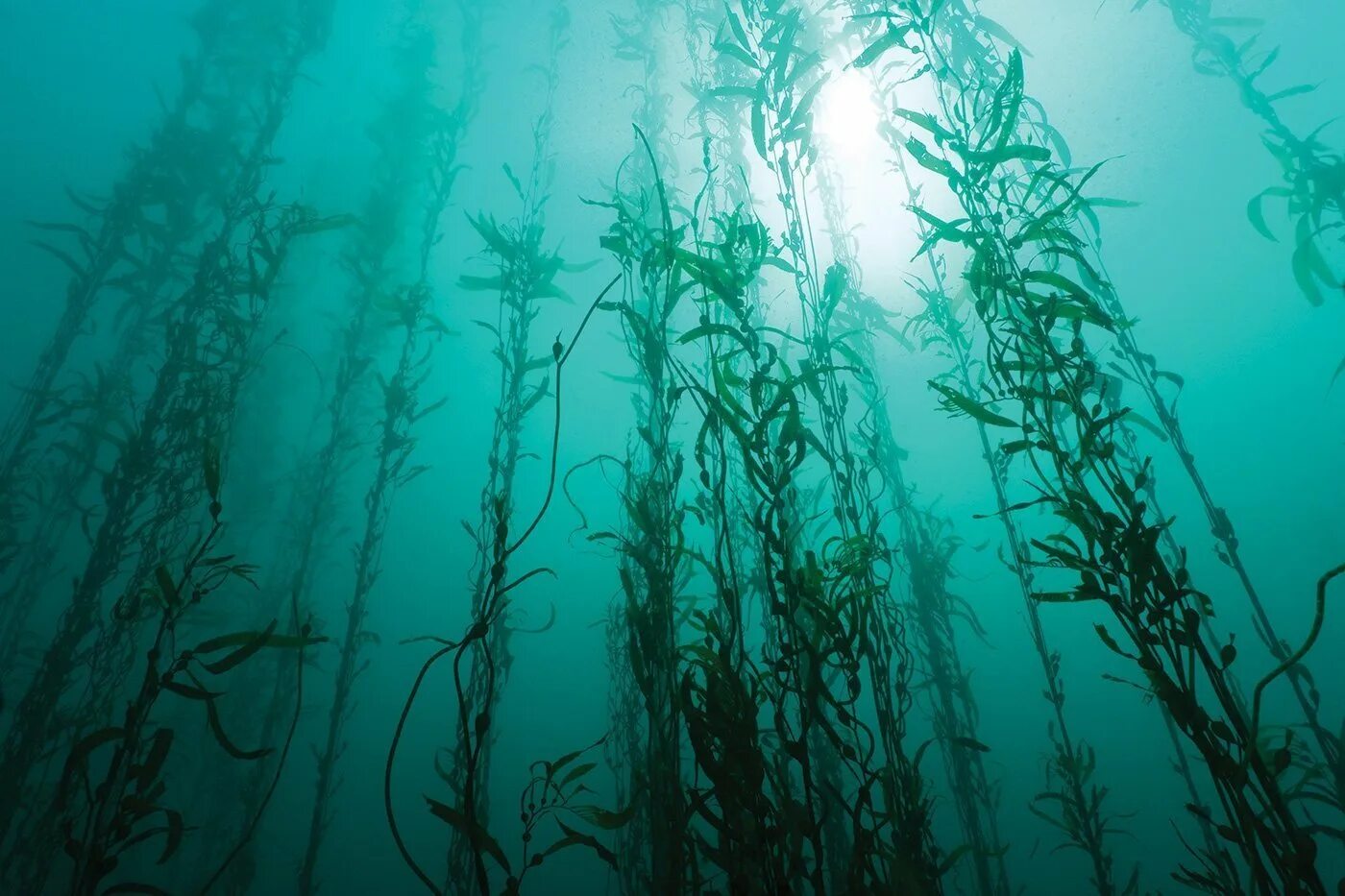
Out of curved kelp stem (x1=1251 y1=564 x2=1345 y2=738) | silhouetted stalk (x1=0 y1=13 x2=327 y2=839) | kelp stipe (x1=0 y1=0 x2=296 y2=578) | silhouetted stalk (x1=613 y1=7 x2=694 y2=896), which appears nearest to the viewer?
curved kelp stem (x1=1251 y1=564 x2=1345 y2=738)

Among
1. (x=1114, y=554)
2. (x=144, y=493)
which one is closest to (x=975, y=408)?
(x=1114, y=554)

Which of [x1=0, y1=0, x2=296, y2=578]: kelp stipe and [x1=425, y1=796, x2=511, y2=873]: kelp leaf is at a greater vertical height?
[x1=0, y1=0, x2=296, y2=578]: kelp stipe

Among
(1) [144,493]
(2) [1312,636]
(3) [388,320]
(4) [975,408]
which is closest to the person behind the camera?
(2) [1312,636]

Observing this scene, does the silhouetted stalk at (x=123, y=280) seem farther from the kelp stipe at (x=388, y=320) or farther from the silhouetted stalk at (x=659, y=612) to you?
the silhouetted stalk at (x=659, y=612)

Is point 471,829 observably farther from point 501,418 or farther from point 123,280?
point 123,280

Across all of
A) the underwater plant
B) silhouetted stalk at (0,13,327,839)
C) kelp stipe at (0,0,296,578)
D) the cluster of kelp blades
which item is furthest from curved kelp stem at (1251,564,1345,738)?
kelp stipe at (0,0,296,578)

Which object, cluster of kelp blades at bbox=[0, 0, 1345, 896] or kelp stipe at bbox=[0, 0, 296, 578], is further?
kelp stipe at bbox=[0, 0, 296, 578]

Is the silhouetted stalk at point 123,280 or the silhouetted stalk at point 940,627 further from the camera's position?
the silhouetted stalk at point 123,280

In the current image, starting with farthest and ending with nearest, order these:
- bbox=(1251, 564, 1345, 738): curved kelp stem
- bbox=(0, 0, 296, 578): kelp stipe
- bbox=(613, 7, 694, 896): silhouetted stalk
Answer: bbox=(0, 0, 296, 578): kelp stipe → bbox=(613, 7, 694, 896): silhouetted stalk → bbox=(1251, 564, 1345, 738): curved kelp stem

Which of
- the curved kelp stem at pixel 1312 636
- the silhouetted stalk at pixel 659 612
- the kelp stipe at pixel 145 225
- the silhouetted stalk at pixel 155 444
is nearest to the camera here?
the curved kelp stem at pixel 1312 636

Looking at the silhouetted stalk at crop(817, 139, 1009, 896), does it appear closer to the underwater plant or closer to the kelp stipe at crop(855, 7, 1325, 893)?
the kelp stipe at crop(855, 7, 1325, 893)

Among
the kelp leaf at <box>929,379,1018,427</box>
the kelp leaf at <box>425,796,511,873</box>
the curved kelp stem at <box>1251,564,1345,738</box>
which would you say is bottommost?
the kelp leaf at <box>425,796,511,873</box>

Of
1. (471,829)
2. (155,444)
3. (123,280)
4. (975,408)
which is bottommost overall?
(471,829)

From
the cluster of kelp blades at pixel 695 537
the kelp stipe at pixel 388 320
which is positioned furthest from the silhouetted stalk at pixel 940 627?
the kelp stipe at pixel 388 320
